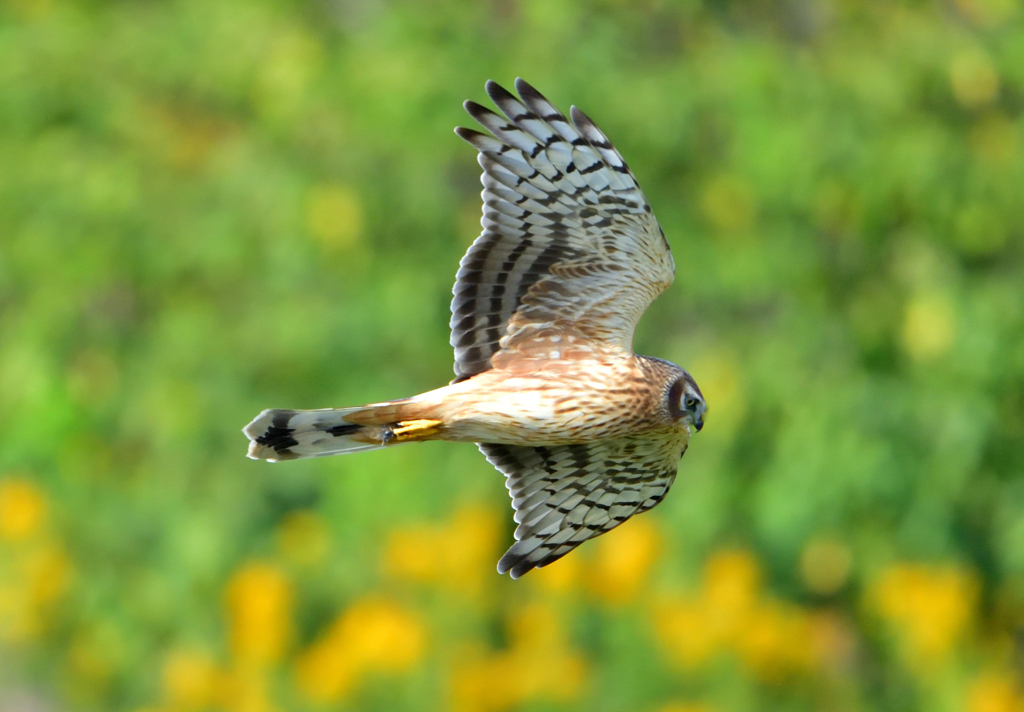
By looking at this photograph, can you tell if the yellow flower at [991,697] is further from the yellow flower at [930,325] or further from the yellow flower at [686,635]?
the yellow flower at [930,325]

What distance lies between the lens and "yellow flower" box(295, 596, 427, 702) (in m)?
6.98

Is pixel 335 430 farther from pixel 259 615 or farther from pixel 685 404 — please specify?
pixel 259 615

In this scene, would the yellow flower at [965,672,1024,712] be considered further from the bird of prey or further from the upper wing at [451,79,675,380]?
the upper wing at [451,79,675,380]

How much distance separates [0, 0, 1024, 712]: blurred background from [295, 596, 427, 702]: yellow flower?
24 mm

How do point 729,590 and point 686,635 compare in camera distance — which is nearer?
point 686,635

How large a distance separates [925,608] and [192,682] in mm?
3570

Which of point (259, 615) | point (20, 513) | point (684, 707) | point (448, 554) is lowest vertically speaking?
point (684, 707)

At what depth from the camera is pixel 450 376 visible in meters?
8.46

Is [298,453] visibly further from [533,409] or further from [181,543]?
[181,543]

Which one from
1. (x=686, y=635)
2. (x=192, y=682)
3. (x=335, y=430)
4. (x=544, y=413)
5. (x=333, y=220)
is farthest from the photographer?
(x=333, y=220)

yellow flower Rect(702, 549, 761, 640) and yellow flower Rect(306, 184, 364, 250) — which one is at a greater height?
yellow flower Rect(306, 184, 364, 250)

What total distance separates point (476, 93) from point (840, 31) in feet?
7.04

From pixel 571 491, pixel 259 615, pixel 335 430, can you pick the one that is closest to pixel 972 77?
pixel 571 491

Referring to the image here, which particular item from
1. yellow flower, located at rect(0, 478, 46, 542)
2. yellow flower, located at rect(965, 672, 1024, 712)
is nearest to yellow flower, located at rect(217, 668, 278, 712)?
yellow flower, located at rect(0, 478, 46, 542)
